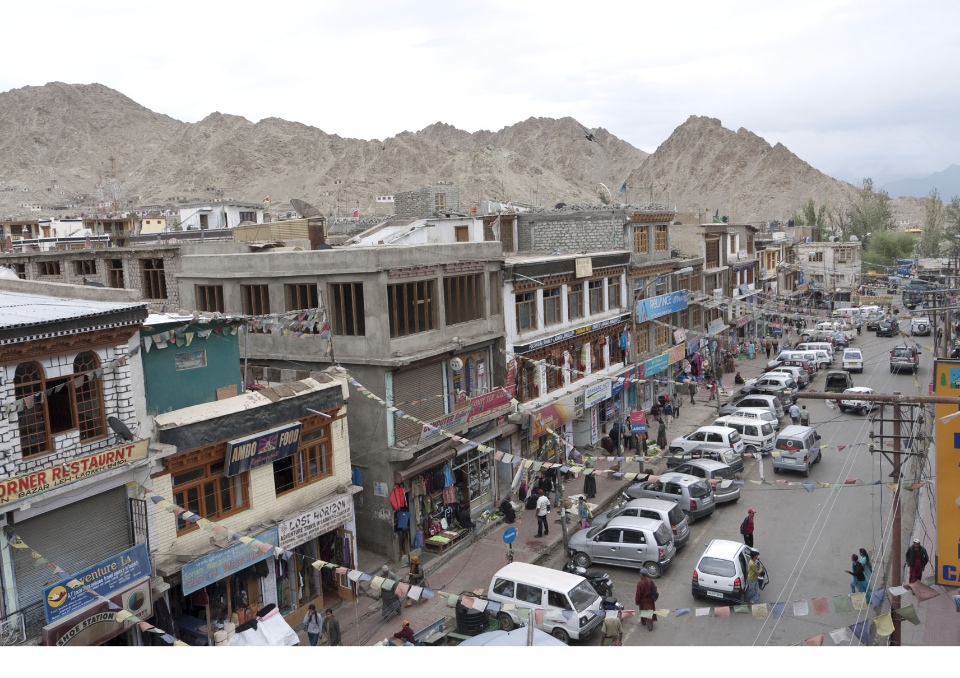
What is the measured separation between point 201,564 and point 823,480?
72.8 feet

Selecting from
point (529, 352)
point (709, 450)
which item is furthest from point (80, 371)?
point (709, 450)

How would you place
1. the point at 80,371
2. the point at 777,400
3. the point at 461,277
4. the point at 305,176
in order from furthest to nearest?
the point at 305,176 → the point at 777,400 → the point at 461,277 → the point at 80,371

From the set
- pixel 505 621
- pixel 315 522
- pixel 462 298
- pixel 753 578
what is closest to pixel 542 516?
pixel 505 621

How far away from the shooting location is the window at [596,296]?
35344mm

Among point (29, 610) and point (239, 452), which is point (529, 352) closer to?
point (239, 452)

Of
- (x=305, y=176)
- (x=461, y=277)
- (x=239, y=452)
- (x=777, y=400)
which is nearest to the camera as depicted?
(x=239, y=452)

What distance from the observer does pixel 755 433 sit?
32125 mm

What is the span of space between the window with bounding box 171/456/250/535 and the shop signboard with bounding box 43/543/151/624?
1550 millimetres

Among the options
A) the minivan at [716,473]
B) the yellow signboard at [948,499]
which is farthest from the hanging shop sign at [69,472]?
the yellow signboard at [948,499]

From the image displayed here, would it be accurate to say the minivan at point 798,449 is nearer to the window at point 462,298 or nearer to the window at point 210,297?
the window at point 462,298

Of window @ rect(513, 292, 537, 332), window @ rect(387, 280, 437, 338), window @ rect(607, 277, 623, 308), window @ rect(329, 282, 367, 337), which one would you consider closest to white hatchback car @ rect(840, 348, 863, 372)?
window @ rect(607, 277, 623, 308)

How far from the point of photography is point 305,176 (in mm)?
156875

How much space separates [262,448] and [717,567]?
11522 millimetres

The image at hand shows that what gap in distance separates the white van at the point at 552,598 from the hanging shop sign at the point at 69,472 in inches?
332
